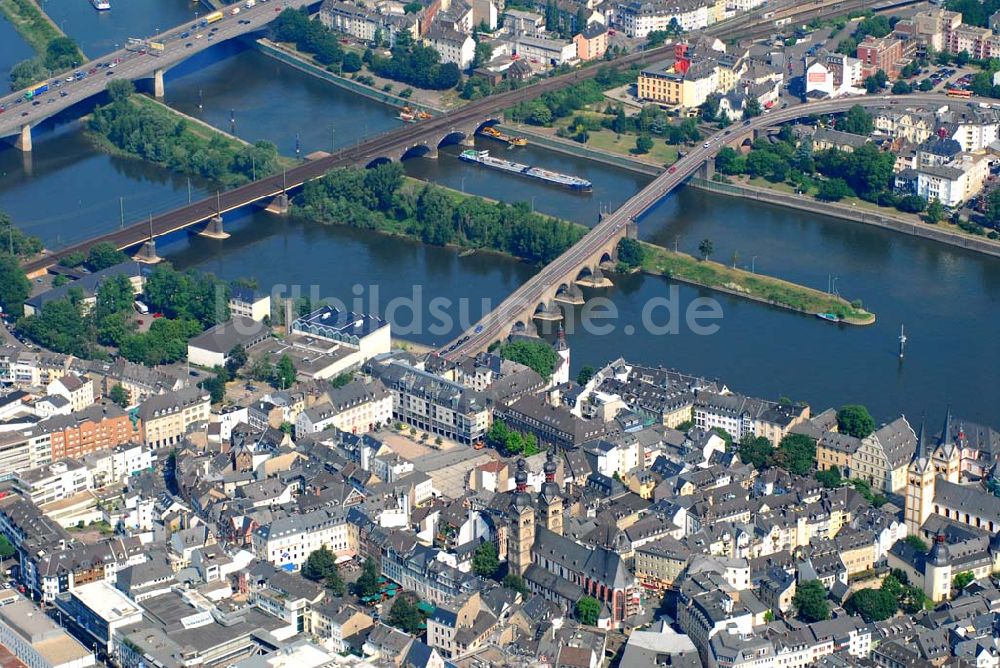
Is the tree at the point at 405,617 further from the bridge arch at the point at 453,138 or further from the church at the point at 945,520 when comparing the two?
the bridge arch at the point at 453,138

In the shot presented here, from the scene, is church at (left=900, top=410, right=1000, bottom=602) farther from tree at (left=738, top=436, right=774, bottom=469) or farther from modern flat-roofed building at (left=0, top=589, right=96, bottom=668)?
modern flat-roofed building at (left=0, top=589, right=96, bottom=668)

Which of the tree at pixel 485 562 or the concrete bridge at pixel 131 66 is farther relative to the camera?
the concrete bridge at pixel 131 66

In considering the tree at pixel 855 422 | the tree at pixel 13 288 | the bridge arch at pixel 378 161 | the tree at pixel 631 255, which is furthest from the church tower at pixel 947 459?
the bridge arch at pixel 378 161

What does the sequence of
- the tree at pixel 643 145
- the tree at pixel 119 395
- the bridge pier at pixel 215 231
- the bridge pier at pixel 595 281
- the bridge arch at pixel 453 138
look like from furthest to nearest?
the bridge arch at pixel 453 138, the tree at pixel 643 145, the bridge pier at pixel 215 231, the bridge pier at pixel 595 281, the tree at pixel 119 395

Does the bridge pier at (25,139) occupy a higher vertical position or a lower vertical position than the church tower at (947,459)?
lower

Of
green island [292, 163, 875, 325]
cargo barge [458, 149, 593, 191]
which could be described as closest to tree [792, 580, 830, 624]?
green island [292, 163, 875, 325]

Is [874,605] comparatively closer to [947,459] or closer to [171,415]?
[947,459]
